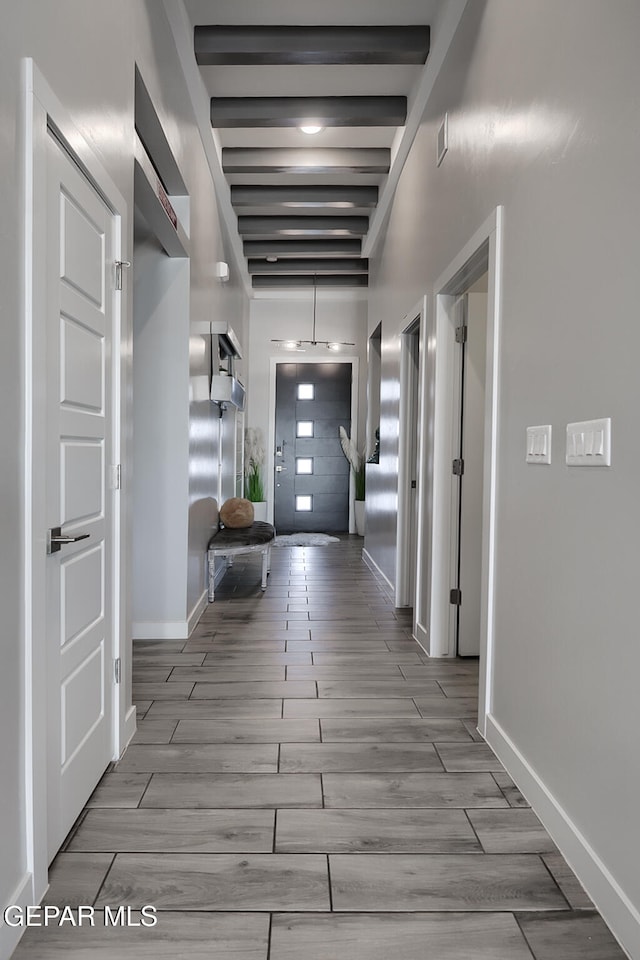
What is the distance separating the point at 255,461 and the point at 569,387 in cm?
685

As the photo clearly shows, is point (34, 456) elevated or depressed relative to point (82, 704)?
elevated

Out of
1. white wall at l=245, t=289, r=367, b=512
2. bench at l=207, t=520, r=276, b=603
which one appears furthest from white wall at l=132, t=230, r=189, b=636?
white wall at l=245, t=289, r=367, b=512

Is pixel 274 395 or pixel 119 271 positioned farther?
pixel 274 395

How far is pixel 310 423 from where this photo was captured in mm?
8977

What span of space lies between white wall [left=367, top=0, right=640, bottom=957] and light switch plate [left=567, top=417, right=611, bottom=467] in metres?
0.03

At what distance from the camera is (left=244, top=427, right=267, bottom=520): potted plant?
26.9 ft

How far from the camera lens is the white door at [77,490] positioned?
1.69 metres

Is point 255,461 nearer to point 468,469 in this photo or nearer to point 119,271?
point 468,469

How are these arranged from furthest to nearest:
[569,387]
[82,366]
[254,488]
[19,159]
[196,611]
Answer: [254,488]
[196,611]
[82,366]
[569,387]
[19,159]

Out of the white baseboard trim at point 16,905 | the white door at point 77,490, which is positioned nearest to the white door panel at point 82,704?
the white door at point 77,490

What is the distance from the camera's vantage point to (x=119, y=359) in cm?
231

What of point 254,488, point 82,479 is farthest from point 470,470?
point 254,488

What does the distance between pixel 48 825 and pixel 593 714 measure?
4.56ft

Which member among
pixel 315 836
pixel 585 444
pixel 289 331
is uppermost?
pixel 289 331
